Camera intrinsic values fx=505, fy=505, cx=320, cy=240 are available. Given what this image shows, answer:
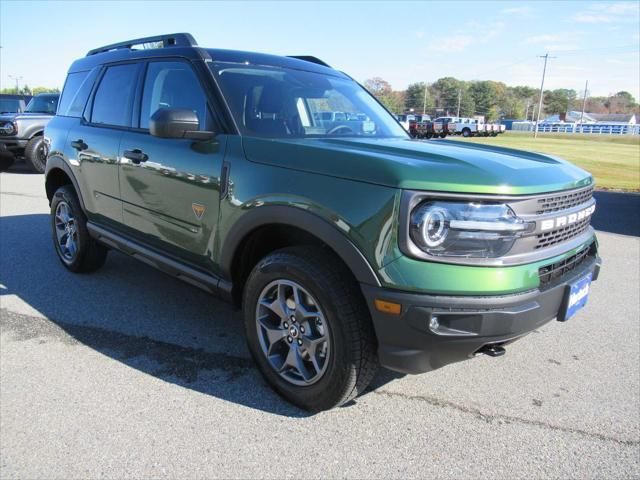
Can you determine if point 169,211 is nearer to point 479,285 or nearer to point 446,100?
point 479,285

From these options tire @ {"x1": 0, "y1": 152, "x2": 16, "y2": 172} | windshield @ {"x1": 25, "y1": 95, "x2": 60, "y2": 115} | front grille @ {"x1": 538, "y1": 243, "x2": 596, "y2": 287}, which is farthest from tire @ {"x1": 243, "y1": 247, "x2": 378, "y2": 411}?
windshield @ {"x1": 25, "y1": 95, "x2": 60, "y2": 115}

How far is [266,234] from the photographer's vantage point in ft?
9.57

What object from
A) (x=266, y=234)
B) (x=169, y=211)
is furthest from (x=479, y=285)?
(x=169, y=211)

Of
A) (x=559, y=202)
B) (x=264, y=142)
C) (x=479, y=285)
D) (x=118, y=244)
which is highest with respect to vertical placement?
(x=264, y=142)

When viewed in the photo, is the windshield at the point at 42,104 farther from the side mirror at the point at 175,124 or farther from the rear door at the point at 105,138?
the side mirror at the point at 175,124

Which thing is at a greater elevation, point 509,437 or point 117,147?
point 117,147

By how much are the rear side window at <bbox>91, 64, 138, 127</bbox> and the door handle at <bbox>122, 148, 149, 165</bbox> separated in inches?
13.0

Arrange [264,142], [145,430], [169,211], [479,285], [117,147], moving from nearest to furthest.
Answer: [479,285], [145,430], [264,142], [169,211], [117,147]

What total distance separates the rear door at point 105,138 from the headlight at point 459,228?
261cm

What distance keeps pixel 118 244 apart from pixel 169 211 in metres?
0.87

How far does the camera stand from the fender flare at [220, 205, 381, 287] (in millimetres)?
2281

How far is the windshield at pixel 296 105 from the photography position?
10.2 feet

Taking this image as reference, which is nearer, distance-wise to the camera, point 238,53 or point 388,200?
point 388,200

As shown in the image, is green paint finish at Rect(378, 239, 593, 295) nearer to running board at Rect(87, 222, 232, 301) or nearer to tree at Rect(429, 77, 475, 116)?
running board at Rect(87, 222, 232, 301)
